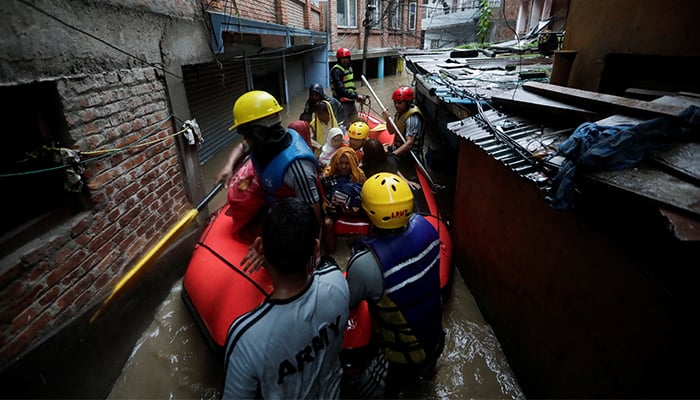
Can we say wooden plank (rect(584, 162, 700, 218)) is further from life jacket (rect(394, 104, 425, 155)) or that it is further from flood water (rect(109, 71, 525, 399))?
life jacket (rect(394, 104, 425, 155))

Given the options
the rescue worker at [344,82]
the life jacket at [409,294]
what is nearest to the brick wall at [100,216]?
the life jacket at [409,294]

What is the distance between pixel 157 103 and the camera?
3018mm

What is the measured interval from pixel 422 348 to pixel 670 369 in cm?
113

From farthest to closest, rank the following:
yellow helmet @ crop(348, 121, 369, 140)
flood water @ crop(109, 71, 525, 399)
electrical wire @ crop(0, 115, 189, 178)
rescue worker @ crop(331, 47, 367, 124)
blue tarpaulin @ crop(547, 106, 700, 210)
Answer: rescue worker @ crop(331, 47, 367, 124), yellow helmet @ crop(348, 121, 369, 140), flood water @ crop(109, 71, 525, 399), electrical wire @ crop(0, 115, 189, 178), blue tarpaulin @ crop(547, 106, 700, 210)

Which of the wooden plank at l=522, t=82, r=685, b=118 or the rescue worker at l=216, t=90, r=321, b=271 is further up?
the wooden plank at l=522, t=82, r=685, b=118

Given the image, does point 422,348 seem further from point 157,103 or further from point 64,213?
point 157,103

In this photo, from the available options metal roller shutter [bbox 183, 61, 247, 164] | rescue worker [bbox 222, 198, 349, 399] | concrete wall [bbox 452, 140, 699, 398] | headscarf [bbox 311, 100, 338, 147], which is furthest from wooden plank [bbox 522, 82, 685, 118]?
metal roller shutter [bbox 183, 61, 247, 164]

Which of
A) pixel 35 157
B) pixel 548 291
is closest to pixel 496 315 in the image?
pixel 548 291

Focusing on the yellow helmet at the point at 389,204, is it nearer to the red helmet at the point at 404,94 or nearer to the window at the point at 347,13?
the red helmet at the point at 404,94

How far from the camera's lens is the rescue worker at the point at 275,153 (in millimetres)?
2432

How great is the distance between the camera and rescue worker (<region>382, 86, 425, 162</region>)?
489cm

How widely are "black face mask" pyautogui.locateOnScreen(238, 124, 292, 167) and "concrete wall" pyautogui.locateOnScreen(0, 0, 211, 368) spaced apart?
1072 mm

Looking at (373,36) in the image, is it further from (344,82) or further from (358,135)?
(358,135)

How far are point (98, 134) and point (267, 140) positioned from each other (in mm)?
1220
